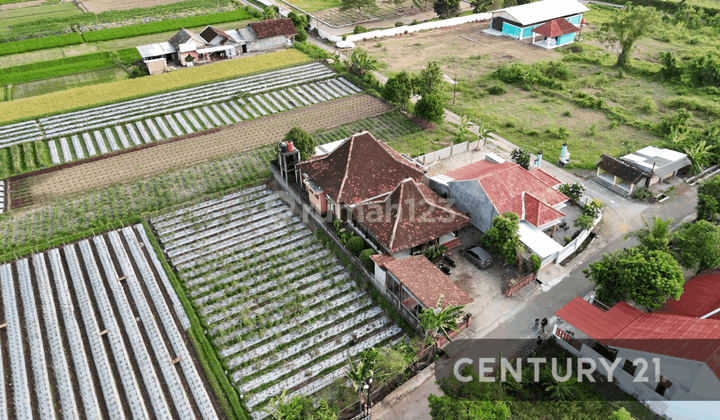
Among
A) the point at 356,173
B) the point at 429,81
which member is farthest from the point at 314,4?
the point at 356,173

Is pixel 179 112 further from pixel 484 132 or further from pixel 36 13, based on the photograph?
pixel 36 13

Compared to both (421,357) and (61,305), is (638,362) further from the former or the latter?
(61,305)

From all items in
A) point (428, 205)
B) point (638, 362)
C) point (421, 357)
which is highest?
point (428, 205)

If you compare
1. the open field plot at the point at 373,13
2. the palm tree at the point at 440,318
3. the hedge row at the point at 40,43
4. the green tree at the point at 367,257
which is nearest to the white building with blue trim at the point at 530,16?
the open field plot at the point at 373,13

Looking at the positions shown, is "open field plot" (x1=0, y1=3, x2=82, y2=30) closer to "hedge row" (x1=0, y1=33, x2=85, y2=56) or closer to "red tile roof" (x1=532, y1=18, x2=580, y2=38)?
"hedge row" (x1=0, y1=33, x2=85, y2=56)

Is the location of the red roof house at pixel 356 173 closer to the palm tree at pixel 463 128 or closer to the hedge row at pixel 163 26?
the palm tree at pixel 463 128

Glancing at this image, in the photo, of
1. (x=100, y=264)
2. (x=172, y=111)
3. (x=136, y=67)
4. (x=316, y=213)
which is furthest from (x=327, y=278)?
(x=136, y=67)
